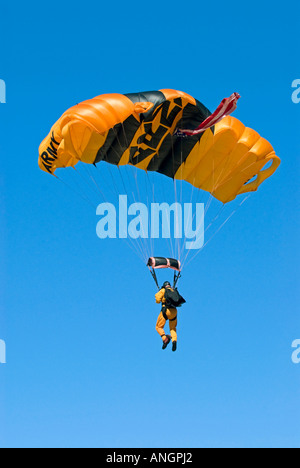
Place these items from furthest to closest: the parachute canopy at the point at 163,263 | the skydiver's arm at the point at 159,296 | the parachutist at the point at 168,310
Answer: the parachute canopy at the point at 163,263, the skydiver's arm at the point at 159,296, the parachutist at the point at 168,310

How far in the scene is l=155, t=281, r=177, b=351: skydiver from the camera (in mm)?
21828

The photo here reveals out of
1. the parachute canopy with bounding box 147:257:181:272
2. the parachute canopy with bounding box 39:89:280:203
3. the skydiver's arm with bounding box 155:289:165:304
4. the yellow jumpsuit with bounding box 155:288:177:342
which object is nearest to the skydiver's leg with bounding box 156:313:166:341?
the yellow jumpsuit with bounding box 155:288:177:342

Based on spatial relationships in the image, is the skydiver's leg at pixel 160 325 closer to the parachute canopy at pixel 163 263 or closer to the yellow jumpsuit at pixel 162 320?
the yellow jumpsuit at pixel 162 320

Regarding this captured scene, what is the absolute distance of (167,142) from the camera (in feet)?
78.4

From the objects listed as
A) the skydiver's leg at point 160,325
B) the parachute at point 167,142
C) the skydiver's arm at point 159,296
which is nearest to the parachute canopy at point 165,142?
the parachute at point 167,142

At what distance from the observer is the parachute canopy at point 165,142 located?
71.9ft

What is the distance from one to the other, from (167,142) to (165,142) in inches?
2.3

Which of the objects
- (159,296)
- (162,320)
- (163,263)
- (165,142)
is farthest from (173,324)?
(165,142)

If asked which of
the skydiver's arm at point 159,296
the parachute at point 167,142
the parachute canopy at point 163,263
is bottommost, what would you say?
the skydiver's arm at point 159,296

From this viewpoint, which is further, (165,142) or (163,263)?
(165,142)

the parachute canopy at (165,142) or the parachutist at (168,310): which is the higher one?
the parachute canopy at (165,142)

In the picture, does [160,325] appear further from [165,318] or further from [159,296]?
[159,296]
